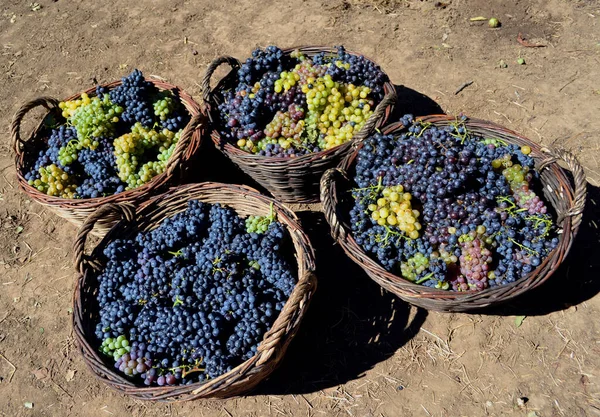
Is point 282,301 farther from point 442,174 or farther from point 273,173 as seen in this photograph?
point 442,174

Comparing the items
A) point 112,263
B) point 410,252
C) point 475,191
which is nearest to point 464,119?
point 475,191

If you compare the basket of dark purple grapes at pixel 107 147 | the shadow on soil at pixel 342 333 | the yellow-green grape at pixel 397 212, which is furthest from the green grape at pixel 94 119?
the yellow-green grape at pixel 397 212

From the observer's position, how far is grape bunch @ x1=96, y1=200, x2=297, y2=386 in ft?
9.32

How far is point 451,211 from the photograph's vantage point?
10.2ft

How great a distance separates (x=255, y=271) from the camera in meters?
3.19

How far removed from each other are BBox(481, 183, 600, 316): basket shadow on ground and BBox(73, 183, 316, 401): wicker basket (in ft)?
5.32

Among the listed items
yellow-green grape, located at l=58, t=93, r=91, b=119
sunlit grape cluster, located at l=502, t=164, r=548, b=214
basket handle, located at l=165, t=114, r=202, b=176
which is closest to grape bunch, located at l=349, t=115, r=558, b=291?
sunlit grape cluster, located at l=502, t=164, r=548, b=214

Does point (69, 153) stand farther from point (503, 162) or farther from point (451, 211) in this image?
point (503, 162)

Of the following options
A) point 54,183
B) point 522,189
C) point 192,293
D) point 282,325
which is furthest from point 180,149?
point 522,189

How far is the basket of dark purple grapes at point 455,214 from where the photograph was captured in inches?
116

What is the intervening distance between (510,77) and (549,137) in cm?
92

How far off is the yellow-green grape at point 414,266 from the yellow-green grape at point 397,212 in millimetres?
163

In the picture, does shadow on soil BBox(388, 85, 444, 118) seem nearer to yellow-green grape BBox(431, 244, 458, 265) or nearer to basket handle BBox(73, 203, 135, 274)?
yellow-green grape BBox(431, 244, 458, 265)

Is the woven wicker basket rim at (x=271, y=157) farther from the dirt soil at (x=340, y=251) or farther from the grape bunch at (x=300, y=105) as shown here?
the dirt soil at (x=340, y=251)
